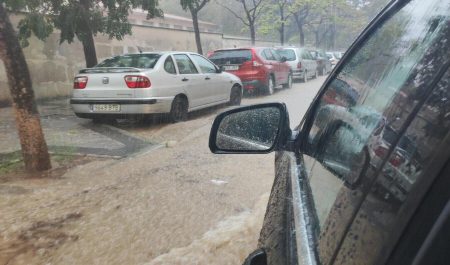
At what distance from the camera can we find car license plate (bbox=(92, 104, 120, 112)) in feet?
27.1

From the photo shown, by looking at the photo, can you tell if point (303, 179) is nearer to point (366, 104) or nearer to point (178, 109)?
point (366, 104)

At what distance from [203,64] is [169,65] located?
4.91ft

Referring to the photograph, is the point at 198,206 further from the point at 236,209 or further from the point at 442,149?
the point at 442,149

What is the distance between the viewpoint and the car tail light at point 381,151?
929 mm

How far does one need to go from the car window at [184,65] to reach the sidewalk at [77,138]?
1844 mm

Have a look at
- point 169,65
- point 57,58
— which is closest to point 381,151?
point 169,65

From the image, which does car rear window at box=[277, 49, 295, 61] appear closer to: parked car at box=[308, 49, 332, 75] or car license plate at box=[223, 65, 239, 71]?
parked car at box=[308, 49, 332, 75]

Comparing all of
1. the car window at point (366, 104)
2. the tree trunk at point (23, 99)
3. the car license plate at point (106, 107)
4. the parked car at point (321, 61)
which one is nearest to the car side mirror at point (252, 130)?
the car window at point (366, 104)

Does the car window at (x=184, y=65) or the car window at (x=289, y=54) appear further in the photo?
the car window at (x=289, y=54)

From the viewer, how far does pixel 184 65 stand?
9453 millimetres

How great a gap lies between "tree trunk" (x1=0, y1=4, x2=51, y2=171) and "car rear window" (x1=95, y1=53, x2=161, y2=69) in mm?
3238

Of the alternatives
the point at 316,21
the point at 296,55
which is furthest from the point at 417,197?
the point at 316,21

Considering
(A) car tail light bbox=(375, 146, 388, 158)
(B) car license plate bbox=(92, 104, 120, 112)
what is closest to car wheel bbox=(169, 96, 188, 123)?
(B) car license plate bbox=(92, 104, 120, 112)

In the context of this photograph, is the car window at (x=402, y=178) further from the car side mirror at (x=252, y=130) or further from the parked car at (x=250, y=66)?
the parked car at (x=250, y=66)
